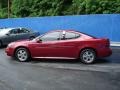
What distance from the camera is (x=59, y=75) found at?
10.9 meters

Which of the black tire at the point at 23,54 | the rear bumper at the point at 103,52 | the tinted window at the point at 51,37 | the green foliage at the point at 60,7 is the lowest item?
the black tire at the point at 23,54

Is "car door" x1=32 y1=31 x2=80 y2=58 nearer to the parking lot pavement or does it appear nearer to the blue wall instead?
the parking lot pavement

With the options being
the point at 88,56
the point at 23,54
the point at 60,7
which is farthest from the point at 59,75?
the point at 60,7

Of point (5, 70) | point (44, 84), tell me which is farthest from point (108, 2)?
point (44, 84)

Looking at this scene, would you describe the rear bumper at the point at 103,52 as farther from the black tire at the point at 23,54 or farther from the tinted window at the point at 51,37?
the black tire at the point at 23,54

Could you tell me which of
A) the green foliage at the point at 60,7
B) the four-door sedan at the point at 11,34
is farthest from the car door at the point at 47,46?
the green foliage at the point at 60,7

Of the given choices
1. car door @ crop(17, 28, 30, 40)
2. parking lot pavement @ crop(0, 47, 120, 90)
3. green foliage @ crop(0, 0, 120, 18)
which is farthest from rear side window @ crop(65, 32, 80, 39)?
green foliage @ crop(0, 0, 120, 18)

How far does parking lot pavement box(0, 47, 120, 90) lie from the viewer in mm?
9328

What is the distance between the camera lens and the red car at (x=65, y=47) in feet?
43.4

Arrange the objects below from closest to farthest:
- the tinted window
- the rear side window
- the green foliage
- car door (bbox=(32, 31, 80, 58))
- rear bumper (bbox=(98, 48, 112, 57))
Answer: rear bumper (bbox=(98, 48, 112, 57)), car door (bbox=(32, 31, 80, 58)), the rear side window, the tinted window, the green foliage

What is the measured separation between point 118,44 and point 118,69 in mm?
8497

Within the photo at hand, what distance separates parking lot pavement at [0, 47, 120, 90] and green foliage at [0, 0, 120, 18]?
16029mm

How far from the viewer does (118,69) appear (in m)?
11.9

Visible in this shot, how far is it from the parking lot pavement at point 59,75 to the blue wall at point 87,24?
7432 mm
